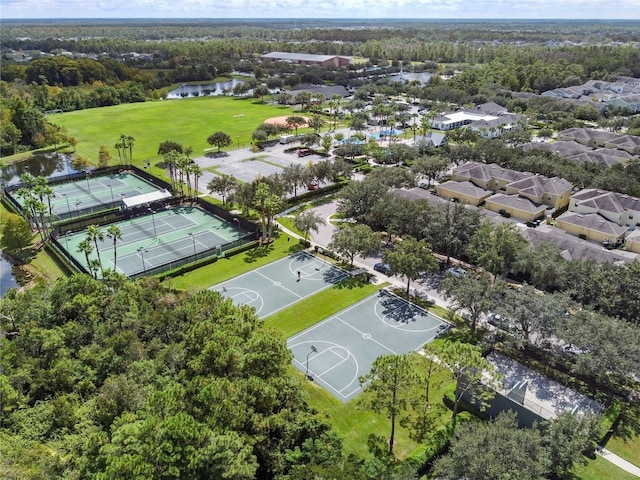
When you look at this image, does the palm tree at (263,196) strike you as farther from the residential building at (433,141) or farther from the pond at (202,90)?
the pond at (202,90)

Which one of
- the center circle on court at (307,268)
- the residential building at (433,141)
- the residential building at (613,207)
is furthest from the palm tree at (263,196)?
the residential building at (433,141)

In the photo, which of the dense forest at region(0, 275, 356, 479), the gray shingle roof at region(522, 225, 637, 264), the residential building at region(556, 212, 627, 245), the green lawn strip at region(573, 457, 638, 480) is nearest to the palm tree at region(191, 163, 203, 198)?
the dense forest at region(0, 275, 356, 479)

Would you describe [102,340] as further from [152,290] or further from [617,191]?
[617,191]

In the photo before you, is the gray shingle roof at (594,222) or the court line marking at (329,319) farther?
the gray shingle roof at (594,222)

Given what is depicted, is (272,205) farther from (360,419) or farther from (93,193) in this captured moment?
(93,193)

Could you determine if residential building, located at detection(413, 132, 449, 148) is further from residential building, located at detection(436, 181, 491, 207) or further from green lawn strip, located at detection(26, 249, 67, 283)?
green lawn strip, located at detection(26, 249, 67, 283)

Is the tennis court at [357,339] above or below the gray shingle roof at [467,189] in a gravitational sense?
below

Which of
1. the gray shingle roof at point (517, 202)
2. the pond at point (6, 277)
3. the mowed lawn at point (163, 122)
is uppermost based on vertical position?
the gray shingle roof at point (517, 202)

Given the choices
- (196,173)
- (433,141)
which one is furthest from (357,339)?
(433,141)
